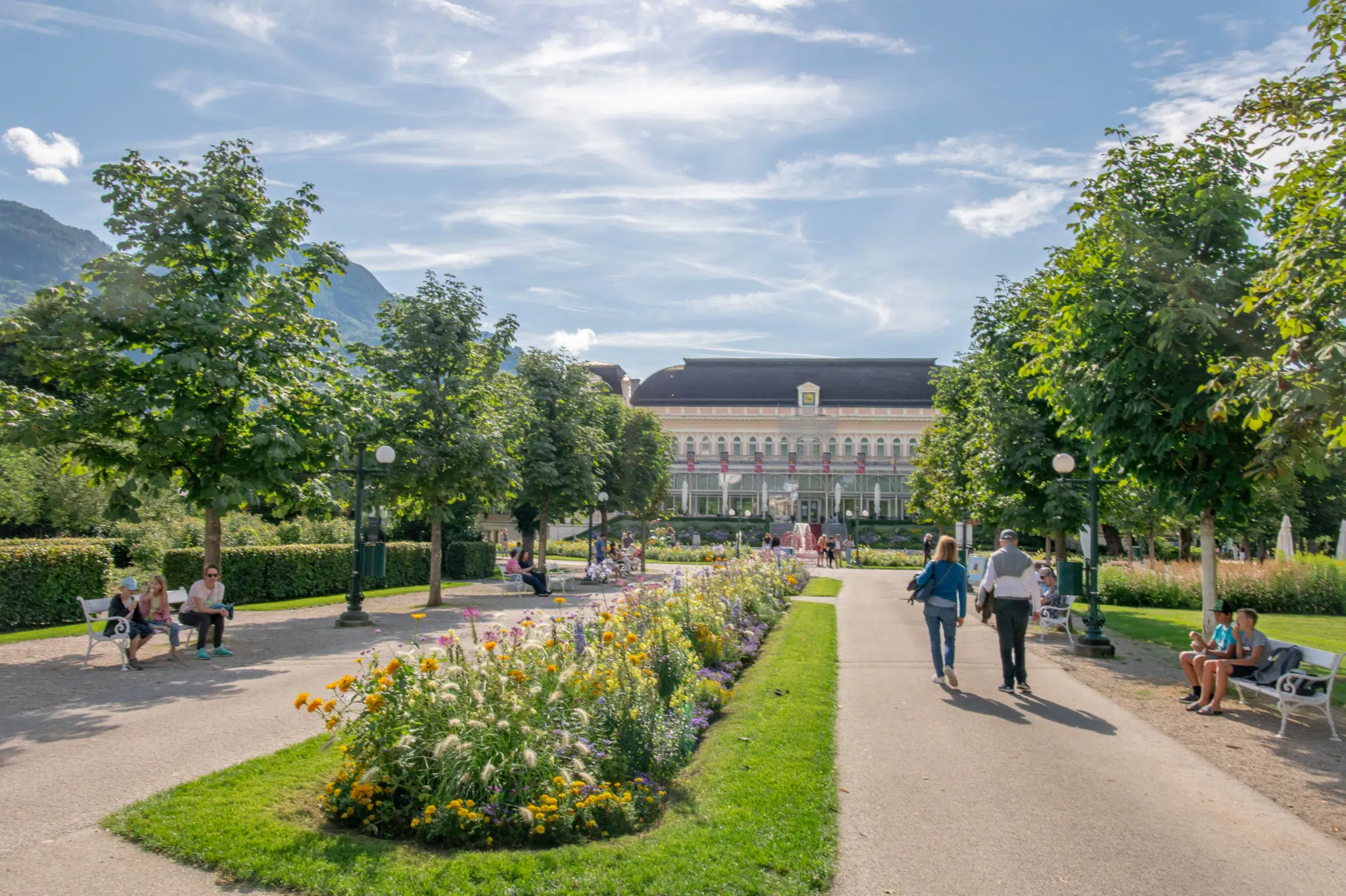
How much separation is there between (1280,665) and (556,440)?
23811 mm

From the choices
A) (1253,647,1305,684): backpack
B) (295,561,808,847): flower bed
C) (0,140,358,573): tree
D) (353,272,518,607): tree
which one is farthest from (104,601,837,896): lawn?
(353,272,518,607): tree

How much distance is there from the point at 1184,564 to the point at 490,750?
27.0 metres

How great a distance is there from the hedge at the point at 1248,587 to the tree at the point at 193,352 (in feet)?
70.7

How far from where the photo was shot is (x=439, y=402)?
21016 millimetres

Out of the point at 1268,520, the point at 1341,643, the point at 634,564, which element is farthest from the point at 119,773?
the point at 1268,520

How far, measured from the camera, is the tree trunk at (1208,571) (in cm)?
1285

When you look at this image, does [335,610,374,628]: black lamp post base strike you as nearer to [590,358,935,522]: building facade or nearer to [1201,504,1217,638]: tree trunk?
[1201,504,1217,638]: tree trunk

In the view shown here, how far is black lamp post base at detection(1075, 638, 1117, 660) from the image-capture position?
14.3 meters

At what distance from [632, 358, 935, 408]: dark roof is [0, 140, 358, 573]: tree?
81328 millimetres

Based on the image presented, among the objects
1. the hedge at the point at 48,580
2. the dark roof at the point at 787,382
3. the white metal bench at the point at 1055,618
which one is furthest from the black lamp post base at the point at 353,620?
the dark roof at the point at 787,382

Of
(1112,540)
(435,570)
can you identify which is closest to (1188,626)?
(435,570)

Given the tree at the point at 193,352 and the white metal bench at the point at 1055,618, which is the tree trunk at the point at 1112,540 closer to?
the white metal bench at the point at 1055,618

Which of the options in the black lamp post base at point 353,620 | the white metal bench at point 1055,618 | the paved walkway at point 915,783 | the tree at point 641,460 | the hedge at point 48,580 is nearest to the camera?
the paved walkway at point 915,783

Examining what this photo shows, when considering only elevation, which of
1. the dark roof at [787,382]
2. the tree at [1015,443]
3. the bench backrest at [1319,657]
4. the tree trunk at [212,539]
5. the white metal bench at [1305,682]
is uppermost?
the dark roof at [787,382]
